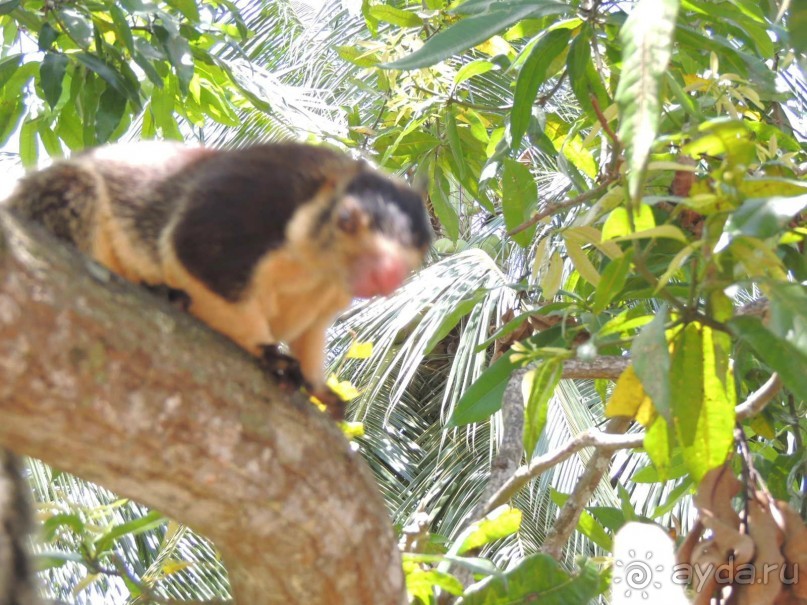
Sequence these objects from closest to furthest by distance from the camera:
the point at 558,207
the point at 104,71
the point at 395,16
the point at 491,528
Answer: the point at 491,528 → the point at 558,207 → the point at 104,71 → the point at 395,16

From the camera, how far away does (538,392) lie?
2.68m

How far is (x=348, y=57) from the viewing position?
4656 mm

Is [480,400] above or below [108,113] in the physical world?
below

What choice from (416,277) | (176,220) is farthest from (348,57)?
(176,220)

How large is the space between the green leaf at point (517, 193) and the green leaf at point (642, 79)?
1.09 metres

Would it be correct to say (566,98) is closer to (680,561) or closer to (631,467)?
(631,467)

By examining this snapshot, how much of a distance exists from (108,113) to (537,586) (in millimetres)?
2457

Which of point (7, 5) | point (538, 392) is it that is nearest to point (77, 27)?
point (7, 5)

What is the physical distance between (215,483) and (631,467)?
21.2 feet

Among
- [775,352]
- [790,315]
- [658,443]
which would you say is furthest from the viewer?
[658,443]

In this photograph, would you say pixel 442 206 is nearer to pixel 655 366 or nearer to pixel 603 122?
pixel 603 122

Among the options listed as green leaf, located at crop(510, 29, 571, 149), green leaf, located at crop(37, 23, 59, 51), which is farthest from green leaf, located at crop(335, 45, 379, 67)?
green leaf, located at crop(37, 23, 59, 51)

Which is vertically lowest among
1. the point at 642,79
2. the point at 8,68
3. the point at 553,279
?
the point at 8,68

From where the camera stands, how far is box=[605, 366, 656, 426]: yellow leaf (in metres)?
2.66
